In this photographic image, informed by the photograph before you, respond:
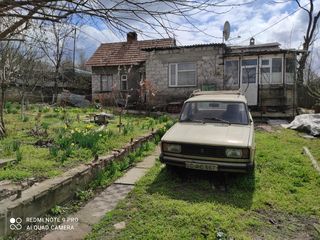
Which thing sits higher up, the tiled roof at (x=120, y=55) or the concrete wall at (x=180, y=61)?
the tiled roof at (x=120, y=55)

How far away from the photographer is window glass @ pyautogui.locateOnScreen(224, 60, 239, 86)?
727 inches

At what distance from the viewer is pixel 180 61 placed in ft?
64.6

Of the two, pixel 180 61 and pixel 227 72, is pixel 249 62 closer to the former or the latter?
pixel 227 72

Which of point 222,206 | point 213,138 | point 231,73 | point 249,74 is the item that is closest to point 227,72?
point 231,73

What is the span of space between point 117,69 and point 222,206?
20133 mm

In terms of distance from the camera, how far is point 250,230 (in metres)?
4.34

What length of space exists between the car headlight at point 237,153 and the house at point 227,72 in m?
11.1

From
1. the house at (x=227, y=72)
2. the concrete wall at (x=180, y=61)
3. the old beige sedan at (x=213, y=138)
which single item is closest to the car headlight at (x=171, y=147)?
the old beige sedan at (x=213, y=138)

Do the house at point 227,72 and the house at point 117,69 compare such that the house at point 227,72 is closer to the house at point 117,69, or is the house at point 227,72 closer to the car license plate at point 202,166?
the house at point 117,69

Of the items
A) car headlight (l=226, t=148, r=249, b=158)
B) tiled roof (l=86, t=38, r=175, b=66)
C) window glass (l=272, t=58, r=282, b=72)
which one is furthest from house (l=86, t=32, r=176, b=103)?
car headlight (l=226, t=148, r=249, b=158)

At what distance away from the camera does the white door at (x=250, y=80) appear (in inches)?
707

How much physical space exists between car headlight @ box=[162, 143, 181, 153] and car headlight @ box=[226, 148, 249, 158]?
0.95 meters

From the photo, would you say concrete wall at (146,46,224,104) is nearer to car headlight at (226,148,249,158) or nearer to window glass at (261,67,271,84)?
window glass at (261,67,271,84)

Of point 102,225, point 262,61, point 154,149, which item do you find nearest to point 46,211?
point 102,225
